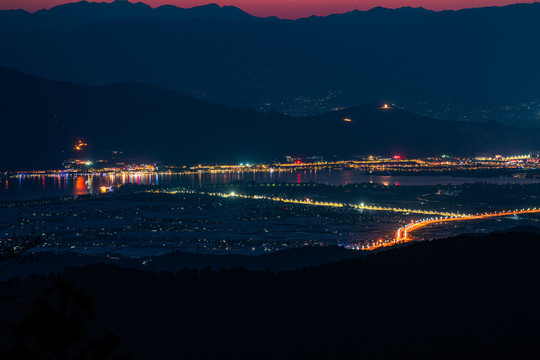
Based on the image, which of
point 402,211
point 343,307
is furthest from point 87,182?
point 343,307

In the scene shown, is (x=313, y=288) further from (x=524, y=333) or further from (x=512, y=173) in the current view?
(x=512, y=173)

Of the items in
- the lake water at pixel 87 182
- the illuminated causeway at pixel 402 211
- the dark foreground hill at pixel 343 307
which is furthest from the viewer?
the lake water at pixel 87 182

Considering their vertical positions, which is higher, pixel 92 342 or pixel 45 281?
pixel 92 342

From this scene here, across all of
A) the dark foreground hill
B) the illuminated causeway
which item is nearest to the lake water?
the illuminated causeway

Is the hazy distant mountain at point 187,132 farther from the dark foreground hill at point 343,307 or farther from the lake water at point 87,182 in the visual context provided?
the dark foreground hill at point 343,307

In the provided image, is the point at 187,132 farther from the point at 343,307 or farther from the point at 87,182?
the point at 343,307

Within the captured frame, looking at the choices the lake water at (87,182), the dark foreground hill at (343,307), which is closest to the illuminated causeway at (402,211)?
the dark foreground hill at (343,307)

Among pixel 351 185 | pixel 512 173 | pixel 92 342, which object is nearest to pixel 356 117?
pixel 512 173

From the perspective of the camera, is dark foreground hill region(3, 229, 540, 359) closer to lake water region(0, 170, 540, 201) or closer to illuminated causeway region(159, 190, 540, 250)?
illuminated causeway region(159, 190, 540, 250)
